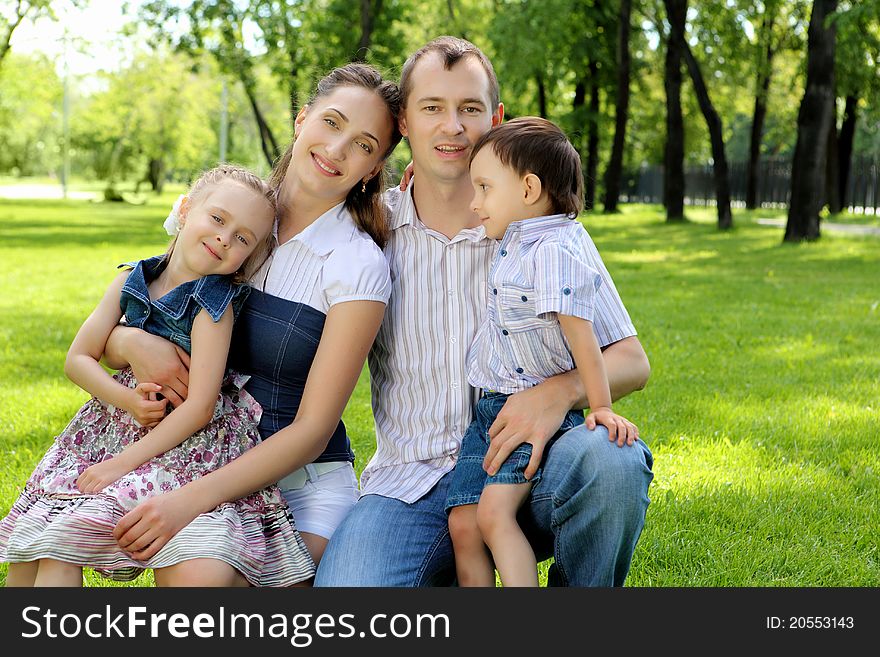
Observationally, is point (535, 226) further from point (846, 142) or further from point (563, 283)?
point (846, 142)

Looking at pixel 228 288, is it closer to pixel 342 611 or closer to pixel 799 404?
pixel 342 611

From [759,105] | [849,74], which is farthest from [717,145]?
[759,105]

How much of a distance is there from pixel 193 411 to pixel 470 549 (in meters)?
0.87

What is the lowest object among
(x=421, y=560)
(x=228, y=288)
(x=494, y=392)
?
(x=421, y=560)

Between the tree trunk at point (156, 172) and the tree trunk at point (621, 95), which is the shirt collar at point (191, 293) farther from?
the tree trunk at point (156, 172)

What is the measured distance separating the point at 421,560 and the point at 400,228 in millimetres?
1063

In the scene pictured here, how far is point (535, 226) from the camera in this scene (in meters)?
3.06

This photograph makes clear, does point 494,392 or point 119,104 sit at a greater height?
point 119,104

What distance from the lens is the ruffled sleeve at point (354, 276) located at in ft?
10.0

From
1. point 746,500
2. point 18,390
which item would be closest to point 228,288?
point 746,500

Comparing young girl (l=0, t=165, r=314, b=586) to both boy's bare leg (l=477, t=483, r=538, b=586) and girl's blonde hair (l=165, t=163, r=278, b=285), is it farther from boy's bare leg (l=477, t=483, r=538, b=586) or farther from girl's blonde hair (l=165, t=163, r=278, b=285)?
boy's bare leg (l=477, t=483, r=538, b=586)

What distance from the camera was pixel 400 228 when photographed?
11.1ft

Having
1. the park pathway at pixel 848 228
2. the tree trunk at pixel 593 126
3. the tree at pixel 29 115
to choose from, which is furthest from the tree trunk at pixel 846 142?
the tree at pixel 29 115

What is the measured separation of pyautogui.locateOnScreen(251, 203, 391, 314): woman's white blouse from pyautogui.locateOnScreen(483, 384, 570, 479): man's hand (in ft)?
1.65
